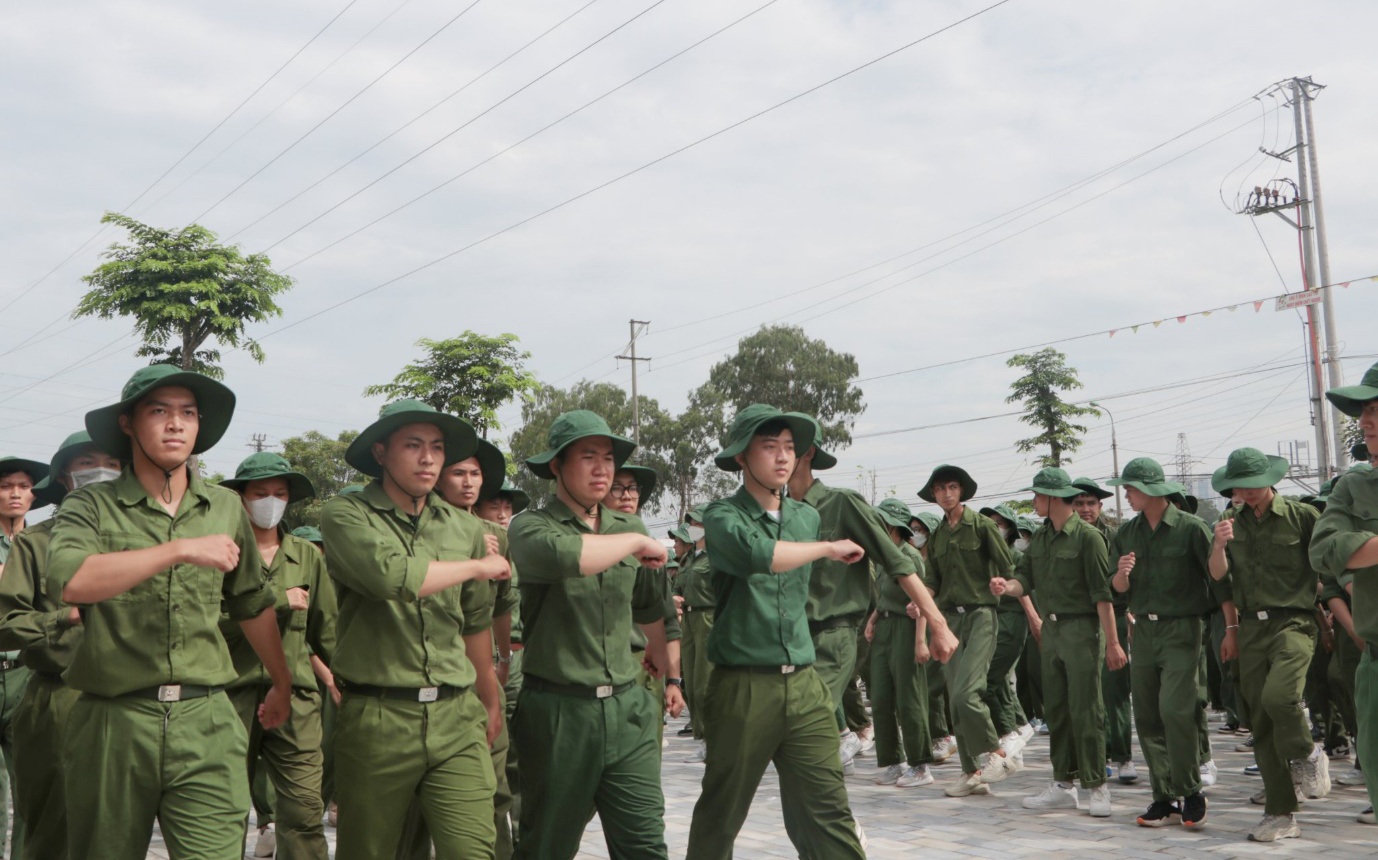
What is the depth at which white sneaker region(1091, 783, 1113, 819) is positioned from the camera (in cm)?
894

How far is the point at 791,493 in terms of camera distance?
25.6 ft

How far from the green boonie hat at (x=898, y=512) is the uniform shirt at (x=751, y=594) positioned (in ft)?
20.0

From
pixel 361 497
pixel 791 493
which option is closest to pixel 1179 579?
pixel 791 493

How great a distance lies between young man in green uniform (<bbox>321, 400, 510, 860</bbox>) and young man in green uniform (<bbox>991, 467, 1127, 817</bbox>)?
17.7ft

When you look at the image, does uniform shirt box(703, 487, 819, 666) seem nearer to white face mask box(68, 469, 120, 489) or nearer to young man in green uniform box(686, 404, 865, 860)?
young man in green uniform box(686, 404, 865, 860)

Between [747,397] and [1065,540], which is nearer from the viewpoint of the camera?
[1065,540]

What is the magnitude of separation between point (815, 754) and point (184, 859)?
2.59 meters

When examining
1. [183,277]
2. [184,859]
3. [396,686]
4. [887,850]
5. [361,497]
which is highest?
[183,277]

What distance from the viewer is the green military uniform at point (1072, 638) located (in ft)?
30.0

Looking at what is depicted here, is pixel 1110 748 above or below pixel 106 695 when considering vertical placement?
below

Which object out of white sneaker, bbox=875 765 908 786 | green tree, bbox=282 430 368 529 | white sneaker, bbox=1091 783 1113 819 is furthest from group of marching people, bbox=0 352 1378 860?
green tree, bbox=282 430 368 529

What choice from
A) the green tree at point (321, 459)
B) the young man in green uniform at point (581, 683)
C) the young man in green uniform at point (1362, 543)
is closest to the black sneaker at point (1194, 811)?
the young man in green uniform at point (1362, 543)

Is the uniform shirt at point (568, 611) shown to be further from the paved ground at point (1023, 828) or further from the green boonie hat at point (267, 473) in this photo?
the paved ground at point (1023, 828)

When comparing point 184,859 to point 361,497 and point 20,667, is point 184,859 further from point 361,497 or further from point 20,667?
point 20,667
